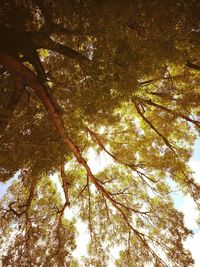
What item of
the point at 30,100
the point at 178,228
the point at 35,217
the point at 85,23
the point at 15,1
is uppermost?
the point at 30,100

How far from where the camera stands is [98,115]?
5879 mm

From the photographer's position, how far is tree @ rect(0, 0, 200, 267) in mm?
4266

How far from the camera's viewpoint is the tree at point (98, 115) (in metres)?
4.27

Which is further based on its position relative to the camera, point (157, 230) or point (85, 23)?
point (157, 230)

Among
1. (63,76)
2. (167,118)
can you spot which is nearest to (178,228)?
(167,118)

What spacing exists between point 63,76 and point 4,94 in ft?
4.53

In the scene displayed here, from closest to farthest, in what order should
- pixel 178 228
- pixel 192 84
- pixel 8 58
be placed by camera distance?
1. pixel 8 58
2. pixel 192 84
3. pixel 178 228

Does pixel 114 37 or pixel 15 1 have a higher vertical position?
pixel 15 1

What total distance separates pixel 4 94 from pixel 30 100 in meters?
0.83

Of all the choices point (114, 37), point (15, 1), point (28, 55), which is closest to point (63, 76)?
point (28, 55)

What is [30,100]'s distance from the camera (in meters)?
7.28

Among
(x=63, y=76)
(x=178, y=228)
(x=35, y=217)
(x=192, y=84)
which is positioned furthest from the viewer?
(x=35, y=217)

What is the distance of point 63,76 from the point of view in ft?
20.9

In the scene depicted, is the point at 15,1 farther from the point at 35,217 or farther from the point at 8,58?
the point at 35,217
